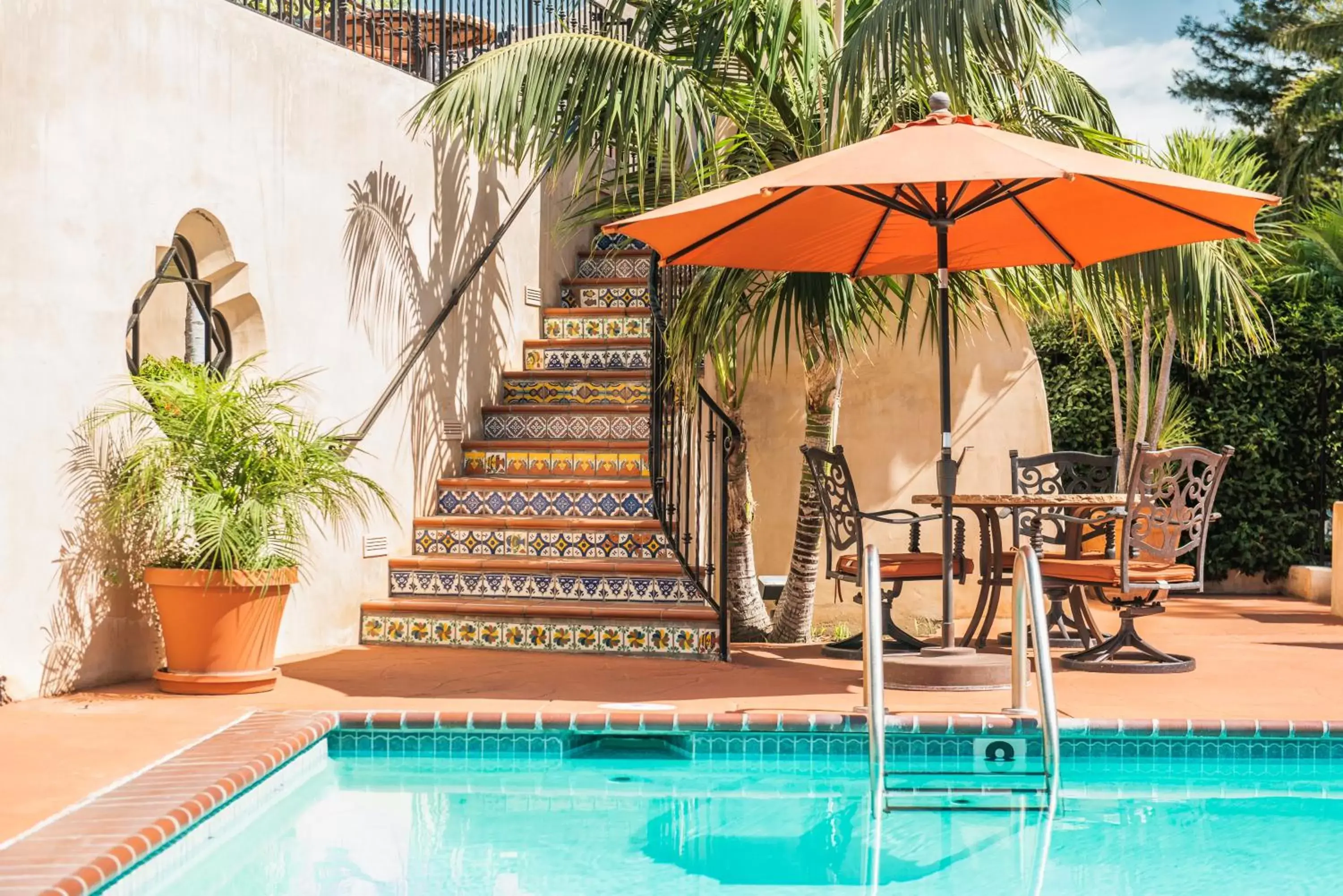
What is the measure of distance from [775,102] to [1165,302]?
278cm

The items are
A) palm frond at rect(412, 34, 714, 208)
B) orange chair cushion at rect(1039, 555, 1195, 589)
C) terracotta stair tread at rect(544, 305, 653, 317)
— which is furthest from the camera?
terracotta stair tread at rect(544, 305, 653, 317)

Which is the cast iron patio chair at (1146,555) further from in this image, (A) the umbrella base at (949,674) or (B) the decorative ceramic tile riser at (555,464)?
(B) the decorative ceramic tile riser at (555,464)

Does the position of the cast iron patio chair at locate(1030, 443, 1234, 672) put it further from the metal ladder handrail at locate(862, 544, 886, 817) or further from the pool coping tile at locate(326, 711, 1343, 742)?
the metal ladder handrail at locate(862, 544, 886, 817)

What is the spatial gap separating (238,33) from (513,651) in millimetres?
3366

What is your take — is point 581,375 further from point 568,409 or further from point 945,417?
point 945,417

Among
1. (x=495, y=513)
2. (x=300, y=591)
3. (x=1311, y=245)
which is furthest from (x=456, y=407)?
(x=1311, y=245)

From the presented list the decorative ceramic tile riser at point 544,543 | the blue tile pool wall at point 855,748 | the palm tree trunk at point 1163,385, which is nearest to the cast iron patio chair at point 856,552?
the decorative ceramic tile riser at point 544,543

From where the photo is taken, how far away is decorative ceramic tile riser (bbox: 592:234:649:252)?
10648mm

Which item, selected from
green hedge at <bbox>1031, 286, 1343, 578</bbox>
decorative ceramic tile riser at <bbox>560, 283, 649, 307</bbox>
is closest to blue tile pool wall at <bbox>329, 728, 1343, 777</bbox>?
decorative ceramic tile riser at <bbox>560, 283, 649, 307</bbox>

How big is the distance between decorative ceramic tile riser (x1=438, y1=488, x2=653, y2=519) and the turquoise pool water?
8.99 feet

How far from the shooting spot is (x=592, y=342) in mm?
9656

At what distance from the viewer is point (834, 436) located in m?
7.91

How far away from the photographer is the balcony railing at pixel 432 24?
7984 millimetres

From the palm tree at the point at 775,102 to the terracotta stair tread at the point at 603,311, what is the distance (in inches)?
67.6
